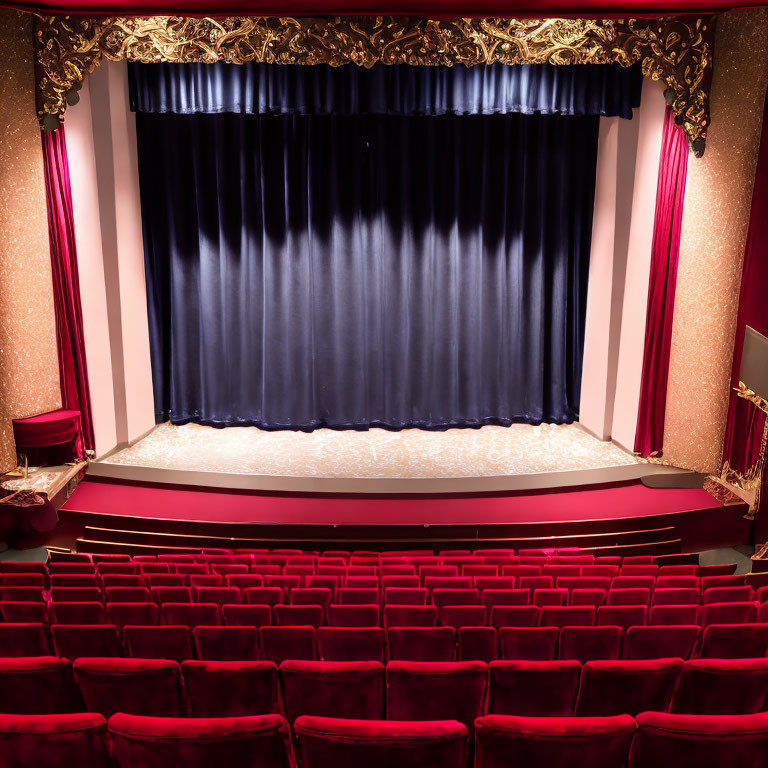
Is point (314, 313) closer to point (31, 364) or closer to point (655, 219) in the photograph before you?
point (31, 364)

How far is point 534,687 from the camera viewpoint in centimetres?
221

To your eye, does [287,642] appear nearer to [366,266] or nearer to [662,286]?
[662,286]

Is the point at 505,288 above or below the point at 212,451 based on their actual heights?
above

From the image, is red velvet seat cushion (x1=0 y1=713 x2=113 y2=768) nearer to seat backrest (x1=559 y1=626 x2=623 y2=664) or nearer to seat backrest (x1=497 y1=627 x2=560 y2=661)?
seat backrest (x1=497 y1=627 x2=560 y2=661)

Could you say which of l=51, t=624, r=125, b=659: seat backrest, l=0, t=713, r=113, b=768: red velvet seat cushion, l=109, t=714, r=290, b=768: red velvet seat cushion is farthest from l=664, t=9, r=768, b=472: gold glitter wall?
l=0, t=713, r=113, b=768: red velvet seat cushion

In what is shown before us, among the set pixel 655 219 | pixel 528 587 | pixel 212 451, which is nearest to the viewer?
pixel 528 587

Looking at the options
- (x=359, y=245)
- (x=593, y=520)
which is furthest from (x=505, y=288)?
(x=593, y=520)

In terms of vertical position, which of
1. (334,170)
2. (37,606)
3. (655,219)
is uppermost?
(334,170)

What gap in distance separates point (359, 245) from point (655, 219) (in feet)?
9.38

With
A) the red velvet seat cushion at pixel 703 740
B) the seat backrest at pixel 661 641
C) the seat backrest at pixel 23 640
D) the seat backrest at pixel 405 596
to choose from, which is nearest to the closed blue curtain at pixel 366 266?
the seat backrest at pixel 405 596

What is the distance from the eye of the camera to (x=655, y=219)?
6516 millimetres

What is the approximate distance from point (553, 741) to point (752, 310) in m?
4.90

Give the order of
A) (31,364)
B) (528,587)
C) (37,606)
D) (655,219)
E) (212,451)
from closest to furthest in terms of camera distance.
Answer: (37,606)
(528,587)
(31,364)
(655,219)
(212,451)

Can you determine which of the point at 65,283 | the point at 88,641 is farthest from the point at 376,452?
Result: the point at 88,641
